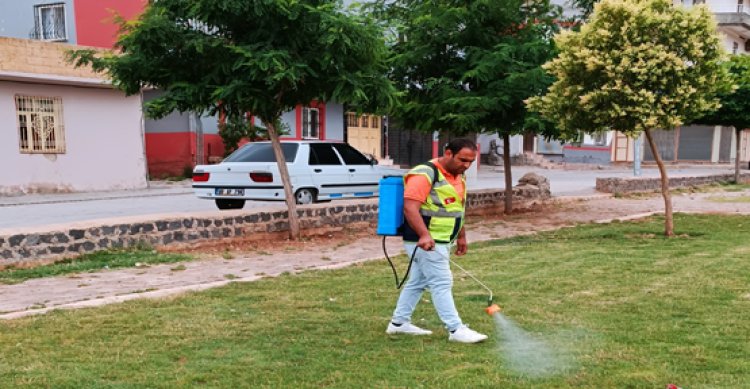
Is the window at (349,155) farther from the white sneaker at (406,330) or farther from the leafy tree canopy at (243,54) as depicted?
the white sneaker at (406,330)

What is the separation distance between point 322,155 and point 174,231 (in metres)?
5.13

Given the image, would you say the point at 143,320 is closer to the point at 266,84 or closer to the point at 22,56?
the point at 266,84

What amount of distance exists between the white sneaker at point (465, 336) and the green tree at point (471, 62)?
7536 millimetres

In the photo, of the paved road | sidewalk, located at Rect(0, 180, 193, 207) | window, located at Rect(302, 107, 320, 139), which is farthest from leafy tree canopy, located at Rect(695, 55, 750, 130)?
sidewalk, located at Rect(0, 180, 193, 207)

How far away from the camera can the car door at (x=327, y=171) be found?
13789 millimetres

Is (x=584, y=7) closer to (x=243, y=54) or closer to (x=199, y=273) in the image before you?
(x=243, y=54)

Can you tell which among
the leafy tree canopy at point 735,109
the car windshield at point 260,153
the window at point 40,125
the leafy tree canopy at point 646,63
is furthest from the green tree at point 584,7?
the window at point 40,125

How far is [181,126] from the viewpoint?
2394cm

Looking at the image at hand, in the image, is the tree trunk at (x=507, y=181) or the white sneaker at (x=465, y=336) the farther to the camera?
the tree trunk at (x=507, y=181)

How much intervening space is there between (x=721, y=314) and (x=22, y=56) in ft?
56.6

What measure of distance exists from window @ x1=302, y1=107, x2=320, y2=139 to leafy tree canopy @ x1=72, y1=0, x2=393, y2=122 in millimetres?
16930

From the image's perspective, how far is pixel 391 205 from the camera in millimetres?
4785

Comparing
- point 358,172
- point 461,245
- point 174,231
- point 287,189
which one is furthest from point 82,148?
point 461,245

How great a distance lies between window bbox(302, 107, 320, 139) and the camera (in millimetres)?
27000
